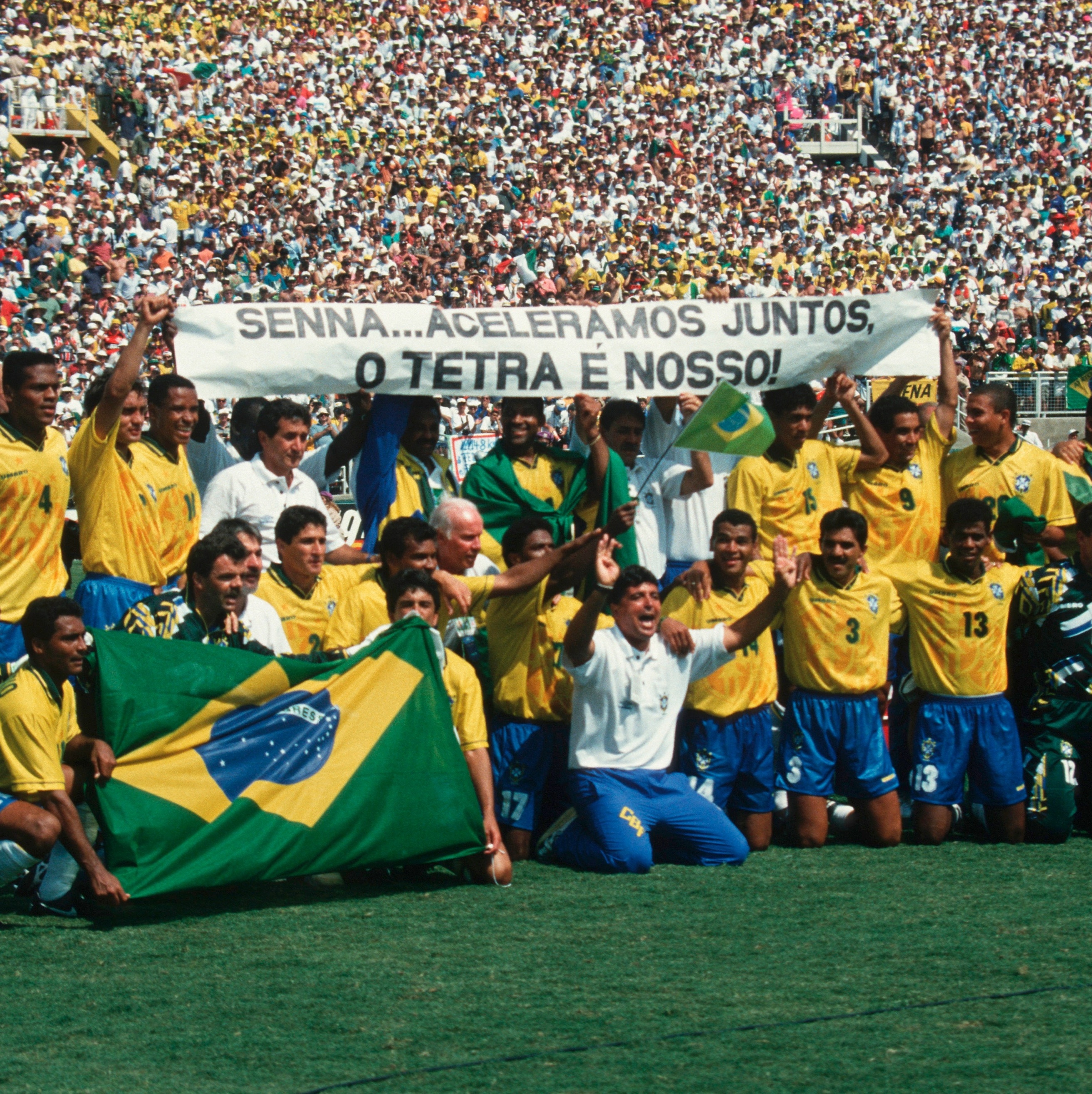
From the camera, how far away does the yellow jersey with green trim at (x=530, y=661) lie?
6824 millimetres

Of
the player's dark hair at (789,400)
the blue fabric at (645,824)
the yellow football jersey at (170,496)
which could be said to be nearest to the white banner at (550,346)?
the player's dark hair at (789,400)

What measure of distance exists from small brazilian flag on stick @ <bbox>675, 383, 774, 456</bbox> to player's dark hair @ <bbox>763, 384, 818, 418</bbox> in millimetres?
562

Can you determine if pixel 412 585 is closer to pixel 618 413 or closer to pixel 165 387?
pixel 165 387

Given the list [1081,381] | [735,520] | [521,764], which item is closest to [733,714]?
[735,520]

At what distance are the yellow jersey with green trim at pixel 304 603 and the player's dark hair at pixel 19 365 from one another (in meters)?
1.18

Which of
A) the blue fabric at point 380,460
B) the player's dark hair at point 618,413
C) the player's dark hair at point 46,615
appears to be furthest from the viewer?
the player's dark hair at point 618,413

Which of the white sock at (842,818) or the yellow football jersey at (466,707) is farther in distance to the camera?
the white sock at (842,818)

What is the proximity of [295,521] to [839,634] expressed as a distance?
2323 mm

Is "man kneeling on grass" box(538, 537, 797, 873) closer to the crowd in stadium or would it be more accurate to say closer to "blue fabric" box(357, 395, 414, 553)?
the crowd in stadium

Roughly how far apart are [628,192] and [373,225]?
523cm

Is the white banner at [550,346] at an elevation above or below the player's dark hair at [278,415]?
above

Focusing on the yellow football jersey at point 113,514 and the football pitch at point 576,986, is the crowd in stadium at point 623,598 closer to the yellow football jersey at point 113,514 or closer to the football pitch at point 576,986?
the yellow football jersey at point 113,514

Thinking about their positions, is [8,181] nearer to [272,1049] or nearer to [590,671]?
[590,671]

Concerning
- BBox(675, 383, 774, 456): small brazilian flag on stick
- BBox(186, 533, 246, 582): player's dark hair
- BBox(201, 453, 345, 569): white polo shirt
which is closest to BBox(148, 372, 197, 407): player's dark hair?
BBox(201, 453, 345, 569): white polo shirt
